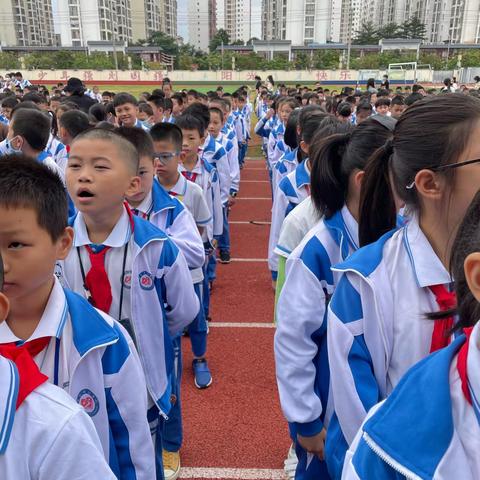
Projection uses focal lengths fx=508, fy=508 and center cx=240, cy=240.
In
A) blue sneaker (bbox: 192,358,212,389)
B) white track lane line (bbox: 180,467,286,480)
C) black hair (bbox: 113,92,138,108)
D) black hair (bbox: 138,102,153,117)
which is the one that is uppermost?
black hair (bbox: 113,92,138,108)

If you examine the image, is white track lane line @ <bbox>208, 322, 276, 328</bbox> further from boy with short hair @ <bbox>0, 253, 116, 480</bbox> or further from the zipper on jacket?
the zipper on jacket

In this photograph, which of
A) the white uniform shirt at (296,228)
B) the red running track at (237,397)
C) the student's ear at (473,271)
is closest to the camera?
the student's ear at (473,271)

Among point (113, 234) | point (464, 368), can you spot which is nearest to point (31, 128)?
point (113, 234)

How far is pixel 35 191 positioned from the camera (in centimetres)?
150

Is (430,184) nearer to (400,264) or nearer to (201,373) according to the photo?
(400,264)

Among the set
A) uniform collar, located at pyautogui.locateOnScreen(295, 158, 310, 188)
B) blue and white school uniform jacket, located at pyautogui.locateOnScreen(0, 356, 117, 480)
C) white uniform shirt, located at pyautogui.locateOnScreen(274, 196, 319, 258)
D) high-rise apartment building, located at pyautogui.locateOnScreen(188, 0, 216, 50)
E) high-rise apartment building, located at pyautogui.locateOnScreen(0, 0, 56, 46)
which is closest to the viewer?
blue and white school uniform jacket, located at pyautogui.locateOnScreen(0, 356, 117, 480)

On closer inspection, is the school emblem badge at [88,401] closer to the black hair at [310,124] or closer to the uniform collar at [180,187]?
the uniform collar at [180,187]

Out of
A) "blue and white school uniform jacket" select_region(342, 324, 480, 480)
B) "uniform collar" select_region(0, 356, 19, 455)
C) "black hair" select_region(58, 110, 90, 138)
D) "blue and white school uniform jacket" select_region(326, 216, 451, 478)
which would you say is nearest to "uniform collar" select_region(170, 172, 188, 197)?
"black hair" select_region(58, 110, 90, 138)

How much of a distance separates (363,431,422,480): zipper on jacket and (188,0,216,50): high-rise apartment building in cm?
13057

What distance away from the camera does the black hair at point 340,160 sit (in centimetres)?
190

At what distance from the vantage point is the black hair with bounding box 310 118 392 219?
1899mm

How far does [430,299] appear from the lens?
4.38ft

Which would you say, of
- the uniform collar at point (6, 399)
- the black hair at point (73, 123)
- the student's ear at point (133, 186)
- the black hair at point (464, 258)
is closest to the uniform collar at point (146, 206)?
the student's ear at point (133, 186)

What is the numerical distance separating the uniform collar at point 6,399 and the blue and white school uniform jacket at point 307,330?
990 millimetres
